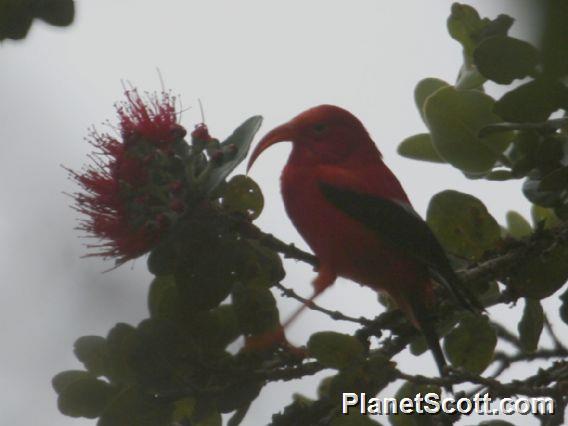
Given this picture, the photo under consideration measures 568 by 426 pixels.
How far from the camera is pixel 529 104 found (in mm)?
1746

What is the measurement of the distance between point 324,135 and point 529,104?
1.62 metres

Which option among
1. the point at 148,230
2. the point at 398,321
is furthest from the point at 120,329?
the point at 398,321

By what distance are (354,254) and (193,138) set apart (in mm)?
996

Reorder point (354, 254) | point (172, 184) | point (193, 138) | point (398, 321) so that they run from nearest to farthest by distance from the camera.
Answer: point (172, 184)
point (193, 138)
point (398, 321)
point (354, 254)

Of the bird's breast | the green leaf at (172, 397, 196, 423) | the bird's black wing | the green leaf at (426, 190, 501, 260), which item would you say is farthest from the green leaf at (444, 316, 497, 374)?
the green leaf at (172, 397, 196, 423)

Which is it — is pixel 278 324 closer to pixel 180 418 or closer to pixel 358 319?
pixel 358 319

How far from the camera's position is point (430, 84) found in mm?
2920

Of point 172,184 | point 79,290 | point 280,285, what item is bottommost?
point 280,285

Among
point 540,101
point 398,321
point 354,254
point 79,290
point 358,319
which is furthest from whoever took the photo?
point 79,290

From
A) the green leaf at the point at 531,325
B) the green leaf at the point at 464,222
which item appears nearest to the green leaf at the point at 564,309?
the green leaf at the point at 531,325

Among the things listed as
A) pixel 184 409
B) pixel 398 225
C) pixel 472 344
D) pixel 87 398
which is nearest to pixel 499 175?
pixel 398 225

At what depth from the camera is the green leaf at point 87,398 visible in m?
2.28

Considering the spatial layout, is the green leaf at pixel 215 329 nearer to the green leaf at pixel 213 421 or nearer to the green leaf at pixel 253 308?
the green leaf at pixel 253 308

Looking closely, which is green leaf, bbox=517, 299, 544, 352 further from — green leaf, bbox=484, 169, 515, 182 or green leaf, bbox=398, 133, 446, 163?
green leaf, bbox=398, 133, 446, 163
